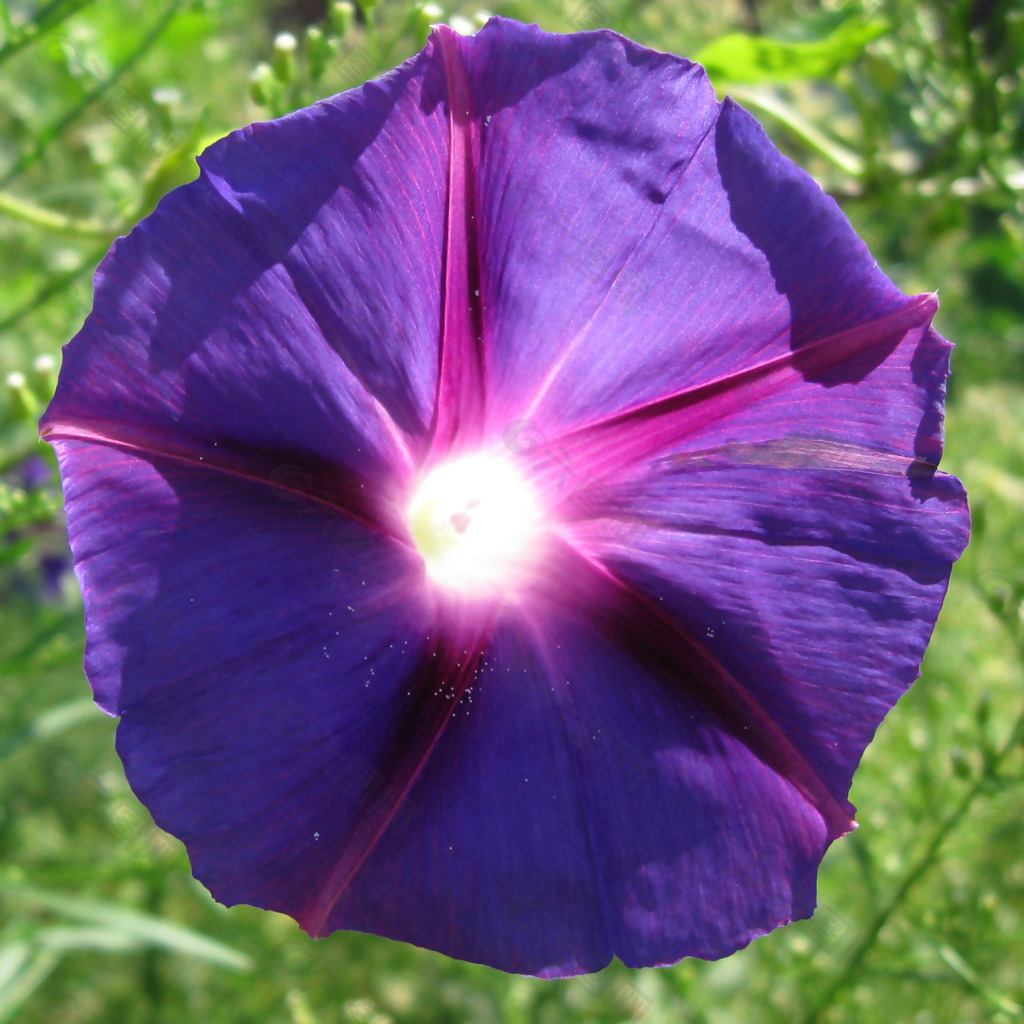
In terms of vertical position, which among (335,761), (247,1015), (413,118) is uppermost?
(413,118)

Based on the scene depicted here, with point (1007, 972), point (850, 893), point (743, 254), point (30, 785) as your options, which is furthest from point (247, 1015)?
point (743, 254)

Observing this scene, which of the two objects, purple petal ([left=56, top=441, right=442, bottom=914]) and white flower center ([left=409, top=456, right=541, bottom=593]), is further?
white flower center ([left=409, top=456, right=541, bottom=593])

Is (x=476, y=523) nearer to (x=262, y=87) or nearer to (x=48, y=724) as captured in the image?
(x=262, y=87)

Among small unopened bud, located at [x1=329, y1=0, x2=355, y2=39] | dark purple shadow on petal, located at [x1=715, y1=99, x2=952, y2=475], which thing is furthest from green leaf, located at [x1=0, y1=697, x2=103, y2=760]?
dark purple shadow on petal, located at [x1=715, y1=99, x2=952, y2=475]

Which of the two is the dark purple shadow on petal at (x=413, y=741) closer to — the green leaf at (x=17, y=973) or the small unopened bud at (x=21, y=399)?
the small unopened bud at (x=21, y=399)

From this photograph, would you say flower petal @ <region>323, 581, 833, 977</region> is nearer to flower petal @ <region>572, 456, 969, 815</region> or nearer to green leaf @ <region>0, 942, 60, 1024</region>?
flower petal @ <region>572, 456, 969, 815</region>

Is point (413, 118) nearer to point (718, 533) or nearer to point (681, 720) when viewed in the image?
point (718, 533)
